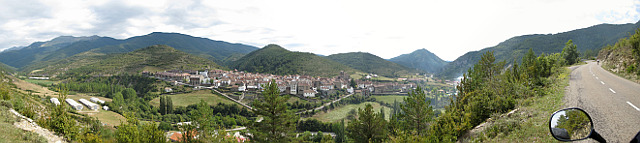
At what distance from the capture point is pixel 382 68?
502ft

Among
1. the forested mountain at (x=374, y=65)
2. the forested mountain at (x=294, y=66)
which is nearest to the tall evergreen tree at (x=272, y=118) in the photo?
the forested mountain at (x=294, y=66)

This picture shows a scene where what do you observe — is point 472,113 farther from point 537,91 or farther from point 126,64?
point 126,64

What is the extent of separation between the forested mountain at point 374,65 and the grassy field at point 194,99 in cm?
9332

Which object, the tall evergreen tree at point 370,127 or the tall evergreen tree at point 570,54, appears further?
the tall evergreen tree at point 570,54

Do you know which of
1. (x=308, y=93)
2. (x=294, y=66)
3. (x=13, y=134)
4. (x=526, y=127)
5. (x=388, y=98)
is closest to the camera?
(x=526, y=127)

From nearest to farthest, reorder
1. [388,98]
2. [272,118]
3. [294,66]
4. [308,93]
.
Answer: [272,118] → [308,93] → [388,98] → [294,66]

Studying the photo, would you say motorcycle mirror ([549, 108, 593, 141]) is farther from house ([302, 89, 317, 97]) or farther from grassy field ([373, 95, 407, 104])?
grassy field ([373, 95, 407, 104])

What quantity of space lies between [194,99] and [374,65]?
11965 cm

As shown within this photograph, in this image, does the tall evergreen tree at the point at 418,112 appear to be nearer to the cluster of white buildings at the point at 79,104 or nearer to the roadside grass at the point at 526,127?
the roadside grass at the point at 526,127

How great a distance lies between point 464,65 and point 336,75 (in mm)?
101648

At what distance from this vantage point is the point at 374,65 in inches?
6388

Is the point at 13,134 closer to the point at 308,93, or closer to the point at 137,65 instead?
the point at 308,93

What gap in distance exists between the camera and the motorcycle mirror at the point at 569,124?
8.48 feet

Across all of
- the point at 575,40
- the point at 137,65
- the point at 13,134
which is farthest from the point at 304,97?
the point at 575,40
